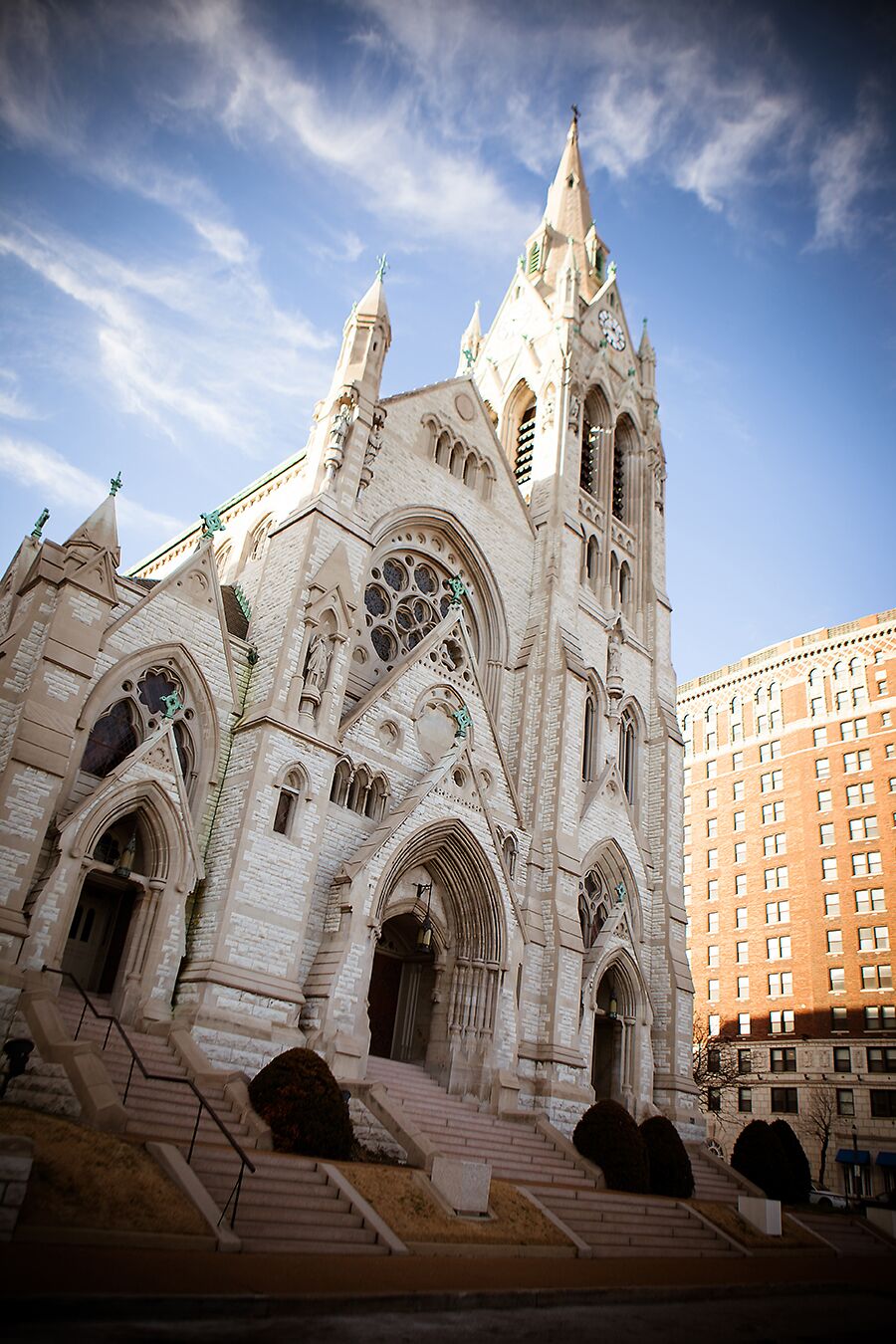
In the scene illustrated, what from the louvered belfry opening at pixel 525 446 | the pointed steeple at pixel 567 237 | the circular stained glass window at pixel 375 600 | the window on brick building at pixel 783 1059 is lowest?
the window on brick building at pixel 783 1059

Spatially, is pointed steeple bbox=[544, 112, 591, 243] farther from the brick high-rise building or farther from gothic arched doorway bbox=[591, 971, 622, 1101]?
gothic arched doorway bbox=[591, 971, 622, 1101]

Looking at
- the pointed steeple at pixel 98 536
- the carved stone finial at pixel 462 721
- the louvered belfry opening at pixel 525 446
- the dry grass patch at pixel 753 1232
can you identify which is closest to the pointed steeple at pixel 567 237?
the louvered belfry opening at pixel 525 446

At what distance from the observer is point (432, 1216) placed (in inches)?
469

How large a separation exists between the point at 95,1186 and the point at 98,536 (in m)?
12.2

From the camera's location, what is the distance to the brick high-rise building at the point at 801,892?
4534cm

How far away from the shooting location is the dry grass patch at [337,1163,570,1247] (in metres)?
11.4

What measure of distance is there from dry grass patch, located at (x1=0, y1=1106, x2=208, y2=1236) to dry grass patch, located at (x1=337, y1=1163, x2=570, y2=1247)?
121 inches

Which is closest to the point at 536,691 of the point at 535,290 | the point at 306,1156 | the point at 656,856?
the point at 656,856

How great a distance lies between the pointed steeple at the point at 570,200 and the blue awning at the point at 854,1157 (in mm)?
43707

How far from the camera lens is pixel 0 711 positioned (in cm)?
1586

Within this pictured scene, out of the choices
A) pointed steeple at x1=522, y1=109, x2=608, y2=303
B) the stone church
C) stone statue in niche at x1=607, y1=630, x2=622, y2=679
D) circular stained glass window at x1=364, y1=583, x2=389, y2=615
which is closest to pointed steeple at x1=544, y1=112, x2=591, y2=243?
pointed steeple at x1=522, y1=109, x2=608, y2=303

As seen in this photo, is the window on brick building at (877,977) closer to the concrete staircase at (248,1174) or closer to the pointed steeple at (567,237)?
the pointed steeple at (567,237)

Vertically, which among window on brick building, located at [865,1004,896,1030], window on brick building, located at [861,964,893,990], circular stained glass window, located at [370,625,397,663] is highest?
circular stained glass window, located at [370,625,397,663]

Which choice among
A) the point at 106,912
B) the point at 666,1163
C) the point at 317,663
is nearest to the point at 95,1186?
the point at 106,912
